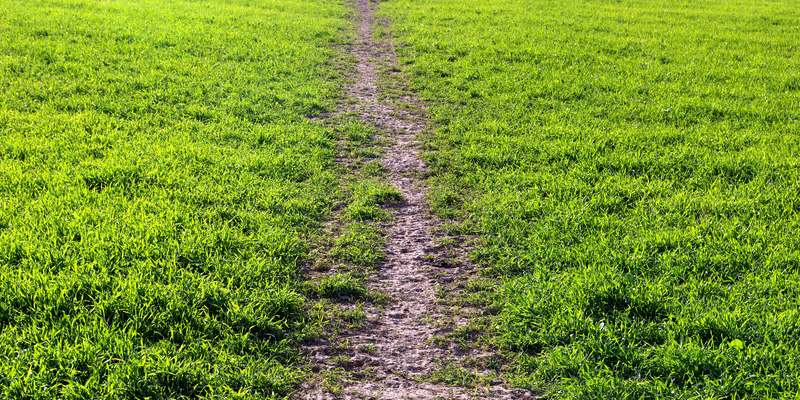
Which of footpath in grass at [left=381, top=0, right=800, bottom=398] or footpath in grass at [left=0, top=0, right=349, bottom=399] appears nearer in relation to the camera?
footpath in grass at [left=0, top=0, right=349, bottom=399]

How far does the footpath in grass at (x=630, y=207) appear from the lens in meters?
3.53

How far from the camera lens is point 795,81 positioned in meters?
11.1

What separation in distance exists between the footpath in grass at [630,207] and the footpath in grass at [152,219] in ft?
5.81

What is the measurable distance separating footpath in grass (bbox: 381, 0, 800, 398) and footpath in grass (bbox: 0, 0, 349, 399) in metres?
1.77

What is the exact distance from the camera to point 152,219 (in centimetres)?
497

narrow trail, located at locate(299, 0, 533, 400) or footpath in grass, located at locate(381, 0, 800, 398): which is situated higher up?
footpath in grass, located at locate(381, 0, 800, 398)

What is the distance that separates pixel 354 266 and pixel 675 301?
262cm

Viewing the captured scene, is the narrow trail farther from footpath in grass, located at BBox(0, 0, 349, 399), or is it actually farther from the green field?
footpath in grass, located at BBox(0, 0, 349, 399)

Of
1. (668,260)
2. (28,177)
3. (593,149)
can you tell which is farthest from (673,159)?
(28,177)

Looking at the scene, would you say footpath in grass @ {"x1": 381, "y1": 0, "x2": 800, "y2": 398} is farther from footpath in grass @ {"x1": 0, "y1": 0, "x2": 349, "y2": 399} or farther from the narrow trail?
footpath in grass @ {"x1": 0, "y1": 0, "x2": 349, "y2": 399}

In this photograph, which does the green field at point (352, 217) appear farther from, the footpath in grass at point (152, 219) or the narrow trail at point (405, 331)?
the narrow trail at point (405, 331)

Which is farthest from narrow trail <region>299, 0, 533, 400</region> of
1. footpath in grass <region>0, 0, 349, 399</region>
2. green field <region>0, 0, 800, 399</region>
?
footpath in grass <region>0, 0, 349, 399</region>

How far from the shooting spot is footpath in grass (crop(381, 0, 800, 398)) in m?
3.53

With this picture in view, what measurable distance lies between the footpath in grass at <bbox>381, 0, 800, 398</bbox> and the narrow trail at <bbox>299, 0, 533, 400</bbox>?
30cm
